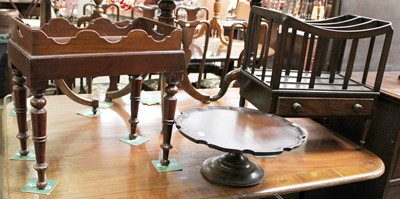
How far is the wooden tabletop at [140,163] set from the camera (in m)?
1.03

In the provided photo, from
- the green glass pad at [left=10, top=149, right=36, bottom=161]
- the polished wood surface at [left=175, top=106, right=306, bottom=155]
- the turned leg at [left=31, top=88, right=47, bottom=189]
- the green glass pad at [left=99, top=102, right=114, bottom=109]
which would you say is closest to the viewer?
the turned leg at [left=31, top=88, right=47, bottom=189]

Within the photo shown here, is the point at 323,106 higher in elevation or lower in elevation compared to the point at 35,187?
higher

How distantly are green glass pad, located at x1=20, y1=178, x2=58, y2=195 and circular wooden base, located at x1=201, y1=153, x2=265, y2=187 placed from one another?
0.41m

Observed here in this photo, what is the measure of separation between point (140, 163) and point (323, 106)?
25.3 inches

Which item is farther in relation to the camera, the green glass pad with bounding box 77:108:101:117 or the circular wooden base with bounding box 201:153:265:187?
the green glass pad with bounding box 77:108:101:117

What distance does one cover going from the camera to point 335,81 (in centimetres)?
149

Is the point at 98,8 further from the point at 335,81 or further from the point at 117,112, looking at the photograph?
the point at 335,81

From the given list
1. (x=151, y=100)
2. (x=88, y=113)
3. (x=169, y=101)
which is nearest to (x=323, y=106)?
(x=169, y=101)

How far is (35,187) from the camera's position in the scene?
978 millimetres

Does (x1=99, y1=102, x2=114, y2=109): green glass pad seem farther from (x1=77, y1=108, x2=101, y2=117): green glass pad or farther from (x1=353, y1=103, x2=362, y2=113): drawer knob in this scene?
(x1=353, y1=103, x2=362, y2=113): drawer knob

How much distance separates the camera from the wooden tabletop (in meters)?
1.03

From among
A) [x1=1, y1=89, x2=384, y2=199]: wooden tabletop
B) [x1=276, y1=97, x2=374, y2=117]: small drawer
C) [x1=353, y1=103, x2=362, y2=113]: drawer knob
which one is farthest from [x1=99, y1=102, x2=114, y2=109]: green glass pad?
[x1=353, y1=103, x2=362, y2=113]: drawer knob

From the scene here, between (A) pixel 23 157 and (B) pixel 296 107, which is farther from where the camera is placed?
(B) pixel 296 107

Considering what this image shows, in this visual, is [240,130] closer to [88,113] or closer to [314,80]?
[314,80]
